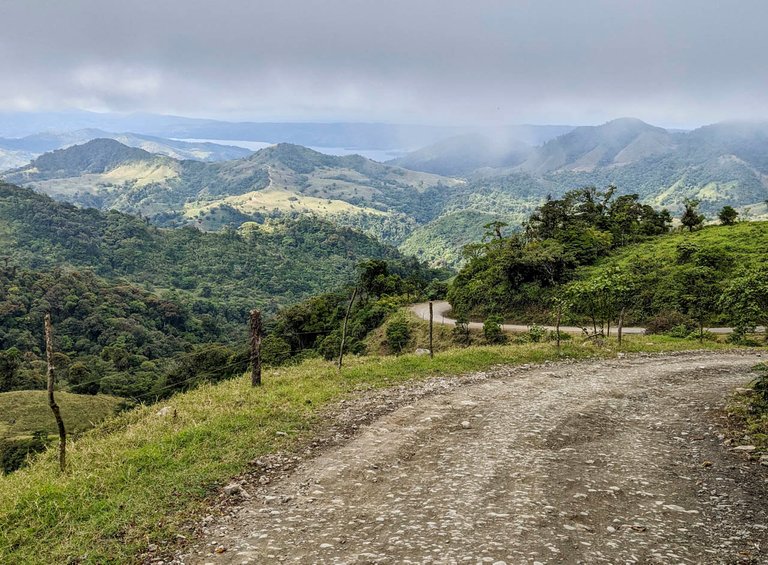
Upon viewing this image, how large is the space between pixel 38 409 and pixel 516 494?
7079cm

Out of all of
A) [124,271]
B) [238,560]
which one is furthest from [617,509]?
[124,271]

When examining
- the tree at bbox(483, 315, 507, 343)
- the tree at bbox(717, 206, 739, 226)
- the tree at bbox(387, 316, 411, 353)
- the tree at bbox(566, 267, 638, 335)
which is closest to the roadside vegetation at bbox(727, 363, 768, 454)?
the tree at bbox(566, 267, 638, 335)

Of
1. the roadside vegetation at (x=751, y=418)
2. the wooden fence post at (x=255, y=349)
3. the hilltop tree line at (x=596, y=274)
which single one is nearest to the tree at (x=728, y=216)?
the hilltop tree line at (x=596, y=274)

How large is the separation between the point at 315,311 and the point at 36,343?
259ft

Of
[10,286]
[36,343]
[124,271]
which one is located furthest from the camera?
[124,271]

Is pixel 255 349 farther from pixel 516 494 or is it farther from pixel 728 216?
pixel 728 216

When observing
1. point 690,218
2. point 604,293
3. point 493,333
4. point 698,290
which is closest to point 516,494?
point 604,293

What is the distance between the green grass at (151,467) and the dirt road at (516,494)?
1243 mm

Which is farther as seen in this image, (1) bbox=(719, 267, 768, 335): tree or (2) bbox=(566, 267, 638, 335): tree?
(2) bbox=(566, 267, 638, 335): tree

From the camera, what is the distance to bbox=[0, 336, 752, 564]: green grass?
7531mm

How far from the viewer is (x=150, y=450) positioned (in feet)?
35.5

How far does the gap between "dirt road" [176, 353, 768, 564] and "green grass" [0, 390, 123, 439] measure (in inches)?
2130

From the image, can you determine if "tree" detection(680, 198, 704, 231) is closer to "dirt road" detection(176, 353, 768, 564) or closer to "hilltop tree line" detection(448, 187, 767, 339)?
"hilltop tree line" detection(448, 187, 767, 339)

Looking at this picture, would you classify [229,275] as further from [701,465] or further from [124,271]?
[701,465]
